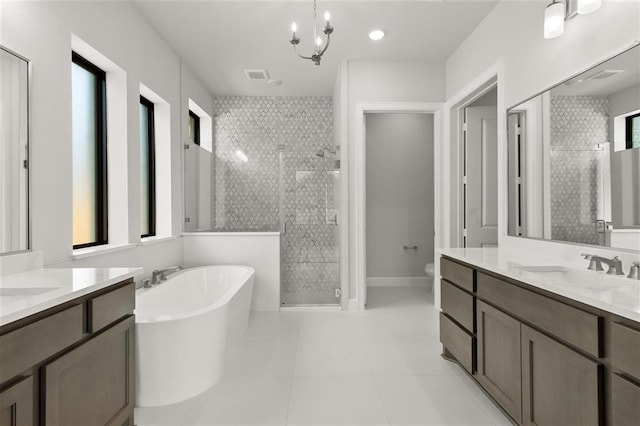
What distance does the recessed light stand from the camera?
3103 millimetres

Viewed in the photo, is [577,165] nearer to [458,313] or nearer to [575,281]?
[575,281]

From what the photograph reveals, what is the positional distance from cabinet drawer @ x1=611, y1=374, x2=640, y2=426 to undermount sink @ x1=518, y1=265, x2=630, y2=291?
346 millimetres

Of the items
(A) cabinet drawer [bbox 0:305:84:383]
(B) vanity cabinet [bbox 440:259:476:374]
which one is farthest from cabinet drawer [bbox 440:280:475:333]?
(A) cabinet drawer [bbox 0:305:84:383]

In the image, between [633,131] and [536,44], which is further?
[536,44]

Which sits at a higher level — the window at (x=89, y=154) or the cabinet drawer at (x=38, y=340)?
the window at (x=89, y=154)

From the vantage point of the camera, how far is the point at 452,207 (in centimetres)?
364

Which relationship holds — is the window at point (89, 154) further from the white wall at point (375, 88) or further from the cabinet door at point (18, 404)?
the white wall at point (375, 88)

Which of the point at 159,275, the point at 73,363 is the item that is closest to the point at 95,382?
the point at 73,363

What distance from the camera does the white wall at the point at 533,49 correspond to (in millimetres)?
1715

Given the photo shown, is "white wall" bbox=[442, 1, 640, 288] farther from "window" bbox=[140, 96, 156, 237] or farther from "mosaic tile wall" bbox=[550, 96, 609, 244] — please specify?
"window" bbox=[140, 96, 156, 237]

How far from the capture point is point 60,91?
6.37ft

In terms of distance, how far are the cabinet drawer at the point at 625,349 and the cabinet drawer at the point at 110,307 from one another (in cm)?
184

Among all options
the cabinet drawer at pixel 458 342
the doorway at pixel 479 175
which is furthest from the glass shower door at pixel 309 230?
the cabinet drawer at pixel 458 342

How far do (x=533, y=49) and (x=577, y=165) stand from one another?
92 centimetres
